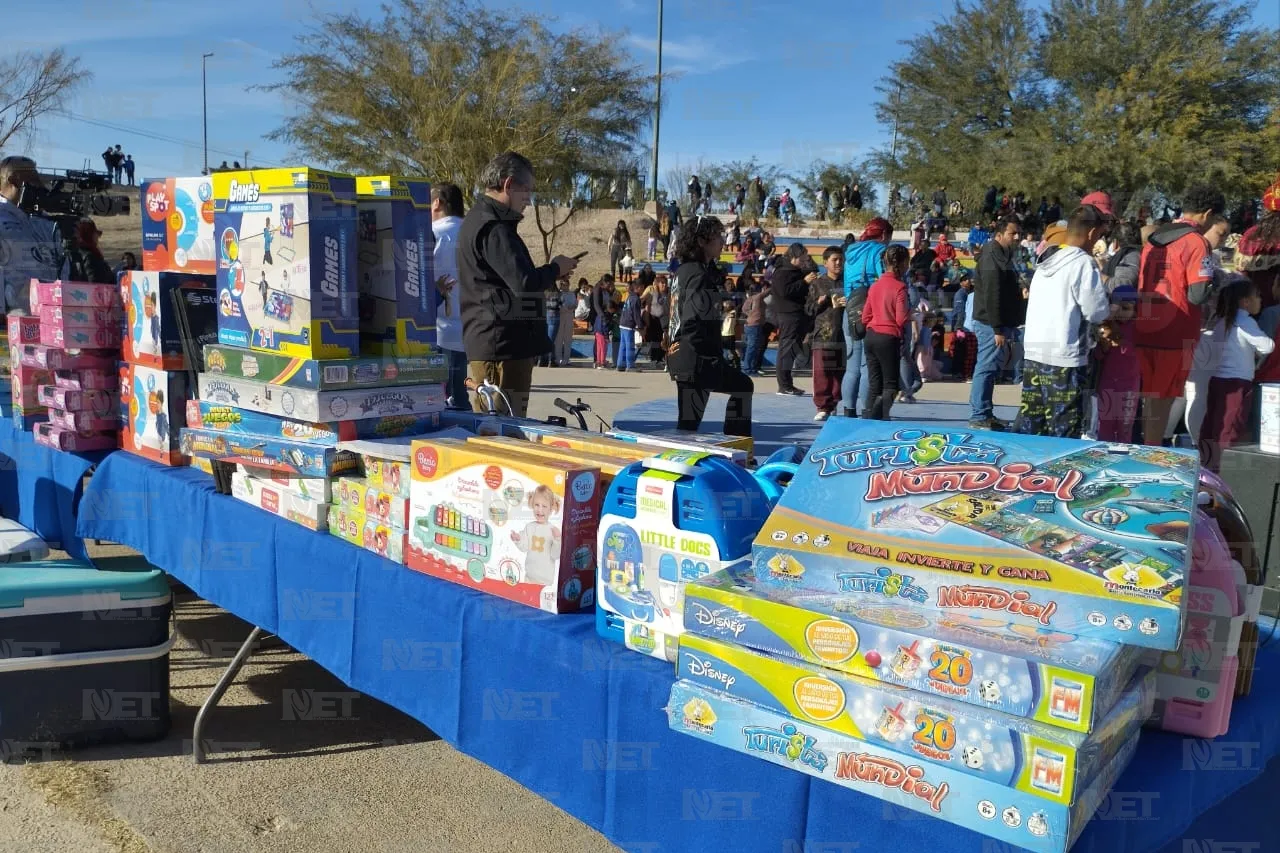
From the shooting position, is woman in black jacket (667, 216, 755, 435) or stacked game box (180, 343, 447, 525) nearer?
stacked game box (180, 343, 447, 525)

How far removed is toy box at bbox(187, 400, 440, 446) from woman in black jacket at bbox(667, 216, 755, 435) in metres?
2.13

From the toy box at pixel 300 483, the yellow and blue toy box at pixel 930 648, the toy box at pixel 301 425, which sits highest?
the toy box at pixel 301 425

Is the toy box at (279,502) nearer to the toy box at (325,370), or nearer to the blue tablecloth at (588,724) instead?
the blue tablecloth at (588,724)

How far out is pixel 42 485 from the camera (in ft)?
13.0

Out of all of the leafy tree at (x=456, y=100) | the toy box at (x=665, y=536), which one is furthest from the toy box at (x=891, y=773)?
the leafy tree at (x=456, y=100)

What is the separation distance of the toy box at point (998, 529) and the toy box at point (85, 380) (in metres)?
2.93

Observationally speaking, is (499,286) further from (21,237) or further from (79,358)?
(21,237)

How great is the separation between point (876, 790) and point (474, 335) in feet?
9.65

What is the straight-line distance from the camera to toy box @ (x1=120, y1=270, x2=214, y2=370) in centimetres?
319

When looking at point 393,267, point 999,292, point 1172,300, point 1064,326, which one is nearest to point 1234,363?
point 1172,300

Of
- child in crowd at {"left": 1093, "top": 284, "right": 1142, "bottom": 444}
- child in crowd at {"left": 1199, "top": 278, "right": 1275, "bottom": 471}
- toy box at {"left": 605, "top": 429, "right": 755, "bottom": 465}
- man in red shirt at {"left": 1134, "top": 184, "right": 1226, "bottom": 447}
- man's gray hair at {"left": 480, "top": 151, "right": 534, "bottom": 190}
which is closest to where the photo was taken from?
toy box at {"left": 605, "top": 429, "right": 755, "bottom": 465}

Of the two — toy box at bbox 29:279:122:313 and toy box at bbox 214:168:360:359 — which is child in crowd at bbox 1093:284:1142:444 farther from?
toy box at bbox 29:279:122:313

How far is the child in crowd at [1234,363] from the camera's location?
518cm

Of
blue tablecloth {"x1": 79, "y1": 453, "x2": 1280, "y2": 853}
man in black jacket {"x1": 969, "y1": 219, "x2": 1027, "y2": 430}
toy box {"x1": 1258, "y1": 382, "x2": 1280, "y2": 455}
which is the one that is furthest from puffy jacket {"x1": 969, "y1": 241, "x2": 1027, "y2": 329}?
blue tablecloth {"x1": 79, "y1": 453, "x2": 1280, "y2": 853}
